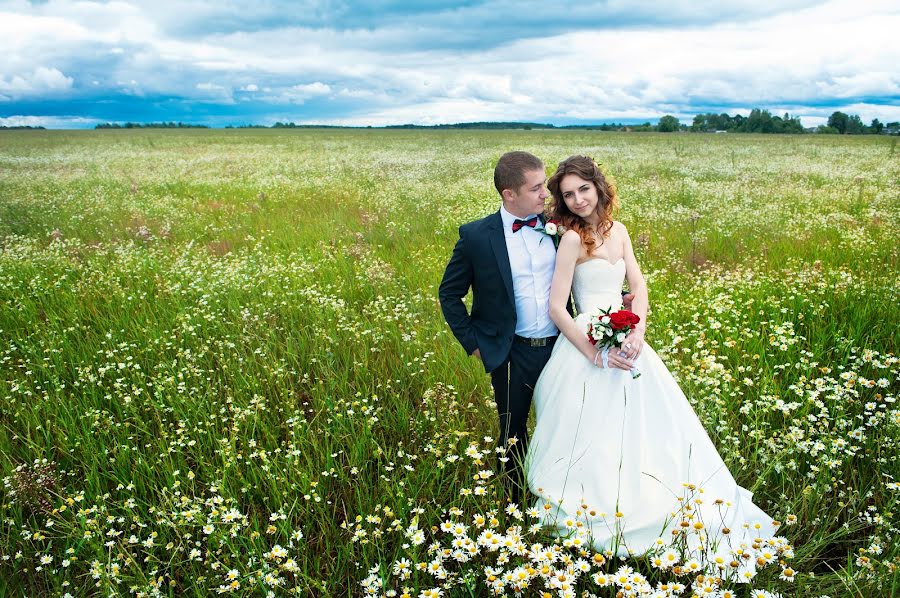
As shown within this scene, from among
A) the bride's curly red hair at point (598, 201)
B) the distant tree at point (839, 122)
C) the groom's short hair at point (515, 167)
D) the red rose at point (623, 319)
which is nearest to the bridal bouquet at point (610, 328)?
the red rose at point (623, 319)

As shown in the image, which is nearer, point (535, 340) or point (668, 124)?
point (535, 340)

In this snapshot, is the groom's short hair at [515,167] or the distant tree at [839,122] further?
the distant tree at [839,122]

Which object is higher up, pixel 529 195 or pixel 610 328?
pixel 529 195

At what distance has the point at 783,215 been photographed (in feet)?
32.7

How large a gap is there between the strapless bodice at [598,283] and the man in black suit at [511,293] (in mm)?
197

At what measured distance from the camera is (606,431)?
123 inches

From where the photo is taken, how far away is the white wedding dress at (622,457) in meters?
2.95

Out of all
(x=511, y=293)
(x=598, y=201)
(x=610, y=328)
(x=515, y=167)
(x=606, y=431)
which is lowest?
(x=606, y=431)

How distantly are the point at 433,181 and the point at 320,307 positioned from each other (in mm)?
10590

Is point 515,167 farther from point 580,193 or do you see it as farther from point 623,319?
point 623,319

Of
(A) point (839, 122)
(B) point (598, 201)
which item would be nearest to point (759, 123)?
(A) point (839, 122)

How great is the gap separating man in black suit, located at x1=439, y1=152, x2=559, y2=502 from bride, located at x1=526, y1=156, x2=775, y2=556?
0.15 m

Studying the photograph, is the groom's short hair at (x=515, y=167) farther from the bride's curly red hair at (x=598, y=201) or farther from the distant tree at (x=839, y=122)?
the distant tree at (x=839, y=122)

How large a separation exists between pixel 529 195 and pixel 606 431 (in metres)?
1.43
